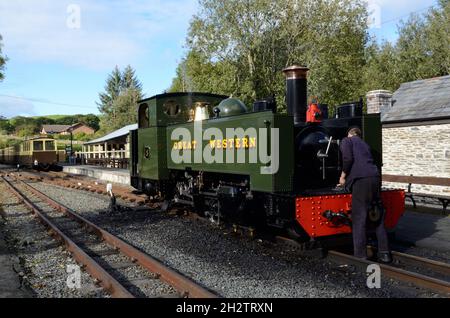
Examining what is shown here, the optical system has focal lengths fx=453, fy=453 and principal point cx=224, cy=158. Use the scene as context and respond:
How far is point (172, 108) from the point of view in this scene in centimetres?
1047

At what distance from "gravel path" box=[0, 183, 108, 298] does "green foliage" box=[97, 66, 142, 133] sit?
50527mm

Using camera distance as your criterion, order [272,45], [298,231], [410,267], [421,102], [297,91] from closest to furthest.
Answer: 1. [410,267]
2. [298,231]
3. [297,91]
4. [421,102]
5. [272,45]

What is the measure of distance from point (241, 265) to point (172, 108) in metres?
5.30

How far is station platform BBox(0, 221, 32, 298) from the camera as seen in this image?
493cm

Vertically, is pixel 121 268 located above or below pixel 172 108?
below

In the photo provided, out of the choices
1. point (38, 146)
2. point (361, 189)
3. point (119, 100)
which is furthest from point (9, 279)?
point (119, 100)

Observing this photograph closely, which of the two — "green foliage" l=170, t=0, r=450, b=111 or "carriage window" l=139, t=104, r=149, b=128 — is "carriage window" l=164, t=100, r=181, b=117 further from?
"green foliage" l=170, t=0, r=450, b=111

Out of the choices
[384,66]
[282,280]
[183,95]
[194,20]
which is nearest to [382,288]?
[282,280]

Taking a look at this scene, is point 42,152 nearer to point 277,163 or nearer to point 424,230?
point 424,230

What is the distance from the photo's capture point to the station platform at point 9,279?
16.2 ft

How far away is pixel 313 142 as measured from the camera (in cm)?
675

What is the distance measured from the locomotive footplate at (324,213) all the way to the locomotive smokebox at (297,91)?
1.39 m

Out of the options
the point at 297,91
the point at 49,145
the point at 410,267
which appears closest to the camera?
the point at 410,267
